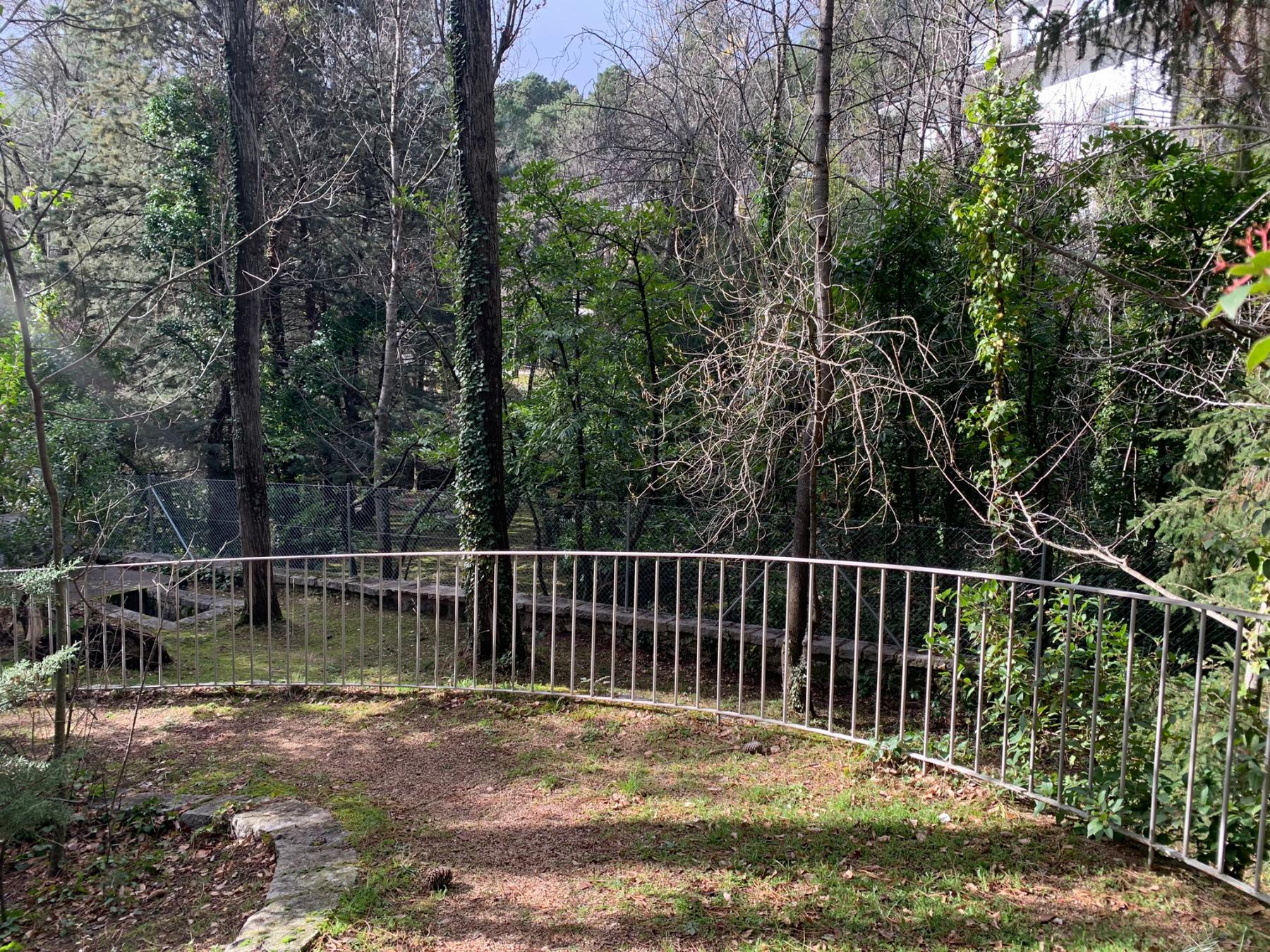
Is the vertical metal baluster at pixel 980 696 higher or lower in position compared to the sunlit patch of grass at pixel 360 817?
higher

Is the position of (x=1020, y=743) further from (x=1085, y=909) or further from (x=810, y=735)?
(x=810, y=735)

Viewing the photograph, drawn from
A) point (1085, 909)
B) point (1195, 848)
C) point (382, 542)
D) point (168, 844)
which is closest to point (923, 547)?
point (1195, 848)

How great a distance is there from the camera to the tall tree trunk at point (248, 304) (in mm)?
10141

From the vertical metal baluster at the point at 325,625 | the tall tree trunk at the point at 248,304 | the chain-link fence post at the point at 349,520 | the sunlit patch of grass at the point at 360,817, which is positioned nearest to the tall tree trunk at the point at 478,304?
the vertical metal baluster at the point at 325,625

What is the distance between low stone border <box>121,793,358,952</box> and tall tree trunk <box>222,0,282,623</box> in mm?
5208

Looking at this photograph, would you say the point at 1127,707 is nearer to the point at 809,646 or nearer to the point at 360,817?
the point at 809,646

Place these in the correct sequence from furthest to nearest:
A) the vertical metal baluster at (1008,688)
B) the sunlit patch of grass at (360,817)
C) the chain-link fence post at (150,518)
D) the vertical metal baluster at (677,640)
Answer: the chain-link fence post at (150,518) → the vertical metal baluster at (677,640) → the sunlit patch of grass at (360,817) → the vertical metal baluster at (1008,688)

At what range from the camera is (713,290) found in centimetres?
881

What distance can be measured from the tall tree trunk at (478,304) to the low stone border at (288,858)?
2.85 meters

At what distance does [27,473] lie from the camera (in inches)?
485

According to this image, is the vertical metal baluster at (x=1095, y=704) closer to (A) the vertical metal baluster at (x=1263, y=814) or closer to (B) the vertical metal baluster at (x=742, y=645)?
(A) the vertical metal baluster at (x=1263, y=814)

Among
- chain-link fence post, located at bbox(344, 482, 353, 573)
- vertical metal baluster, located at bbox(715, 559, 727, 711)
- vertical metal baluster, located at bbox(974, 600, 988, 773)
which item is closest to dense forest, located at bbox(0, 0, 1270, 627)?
chain-link fence post, located at bbox(344, 482, 353, 573)

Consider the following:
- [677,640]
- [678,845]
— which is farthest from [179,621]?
[678,845]

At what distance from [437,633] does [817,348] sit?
3.80m
